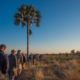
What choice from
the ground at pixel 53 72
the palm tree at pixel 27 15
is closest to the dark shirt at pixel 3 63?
the ground at pixel 53 72

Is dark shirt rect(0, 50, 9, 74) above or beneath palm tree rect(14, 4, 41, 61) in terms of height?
beneath

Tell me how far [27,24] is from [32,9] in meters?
2.86

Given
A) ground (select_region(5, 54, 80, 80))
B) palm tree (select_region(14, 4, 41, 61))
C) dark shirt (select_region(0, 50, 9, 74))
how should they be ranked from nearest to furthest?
1. dark shirt (select_region(0, 50, 9, 74))
2. ground (select_region(5, 54, 80, 80))
3. palm tree (select_region(14, 4, 41, 61))

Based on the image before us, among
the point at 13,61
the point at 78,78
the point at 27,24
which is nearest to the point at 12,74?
the point at 13,61

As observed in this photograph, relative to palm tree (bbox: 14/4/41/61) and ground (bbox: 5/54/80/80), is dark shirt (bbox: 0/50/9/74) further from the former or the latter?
palm tree (bbox: 14/4/41/61)

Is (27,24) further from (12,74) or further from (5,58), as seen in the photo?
(5,58)

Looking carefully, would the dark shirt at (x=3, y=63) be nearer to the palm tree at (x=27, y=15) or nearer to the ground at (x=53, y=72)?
the ground at (x=53, y=72)

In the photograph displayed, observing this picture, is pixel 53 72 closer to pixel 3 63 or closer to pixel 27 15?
pixel 3 63

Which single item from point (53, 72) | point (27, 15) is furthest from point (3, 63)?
point (27, 15)

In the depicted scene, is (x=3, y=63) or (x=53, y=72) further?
(x=53, y=72)

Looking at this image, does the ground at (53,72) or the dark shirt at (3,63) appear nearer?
the dark shirt at (3,63)

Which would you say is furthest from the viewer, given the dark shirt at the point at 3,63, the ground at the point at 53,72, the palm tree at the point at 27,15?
the palm tree at the point at 27,15

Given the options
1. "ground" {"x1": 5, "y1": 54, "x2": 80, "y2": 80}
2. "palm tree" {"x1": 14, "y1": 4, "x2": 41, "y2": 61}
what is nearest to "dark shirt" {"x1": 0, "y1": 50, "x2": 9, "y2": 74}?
"ground" {"x1": 5, "y1": 54, "x2": 80, "y2": 80}

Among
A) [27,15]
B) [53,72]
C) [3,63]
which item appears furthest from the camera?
[27,15]
